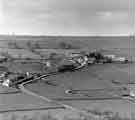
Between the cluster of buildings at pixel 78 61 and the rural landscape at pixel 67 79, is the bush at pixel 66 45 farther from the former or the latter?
the cluster of buildings at pixel 78 61

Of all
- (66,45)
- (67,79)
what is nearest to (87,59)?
(66,45)

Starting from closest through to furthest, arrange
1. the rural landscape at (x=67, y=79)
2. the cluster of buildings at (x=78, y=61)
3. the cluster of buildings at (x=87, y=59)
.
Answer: the rural landscape at (x=67, y=79), the cluster of buildings at (x=78, y=61), the cluster of buildings at (x=87, y=59)

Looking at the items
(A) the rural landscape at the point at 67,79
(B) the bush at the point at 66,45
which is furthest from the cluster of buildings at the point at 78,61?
(B) the bush at the point at 66,45

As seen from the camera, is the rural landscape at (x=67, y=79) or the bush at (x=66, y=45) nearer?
the rural landscape at (x=67, y=79)

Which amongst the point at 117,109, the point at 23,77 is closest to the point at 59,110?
the point at 117,109

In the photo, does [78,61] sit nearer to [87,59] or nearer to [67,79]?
[87,59]

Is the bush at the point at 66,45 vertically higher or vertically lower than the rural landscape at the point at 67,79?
higher

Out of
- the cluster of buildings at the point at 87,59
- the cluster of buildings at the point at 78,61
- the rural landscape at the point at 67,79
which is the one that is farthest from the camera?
the cluster of buildings at the point at 87,59

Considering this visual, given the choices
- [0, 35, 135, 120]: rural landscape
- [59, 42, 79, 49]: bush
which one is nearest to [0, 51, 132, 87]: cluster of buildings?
[0, 35, 135, 120]: rural landscape

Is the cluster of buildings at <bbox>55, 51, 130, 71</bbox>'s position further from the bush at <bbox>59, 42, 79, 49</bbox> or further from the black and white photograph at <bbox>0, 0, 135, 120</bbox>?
the bush at <bbox>59, 42, 79, 49</bbox>
